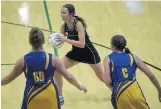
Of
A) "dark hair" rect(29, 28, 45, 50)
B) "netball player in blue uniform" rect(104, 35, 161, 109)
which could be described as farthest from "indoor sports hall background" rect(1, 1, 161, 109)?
"dark hair" rect(29, 28, 45, 50)

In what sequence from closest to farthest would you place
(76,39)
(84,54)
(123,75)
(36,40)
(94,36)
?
(36,40) → (123,75) → (76,39) → (84,54) → (94,36)

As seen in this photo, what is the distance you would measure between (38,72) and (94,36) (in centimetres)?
410

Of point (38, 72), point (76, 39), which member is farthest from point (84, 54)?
point (38, 72)

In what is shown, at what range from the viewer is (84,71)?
6562mm

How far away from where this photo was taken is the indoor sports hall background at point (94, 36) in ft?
19.1

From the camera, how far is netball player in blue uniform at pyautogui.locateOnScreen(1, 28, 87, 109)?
372cm

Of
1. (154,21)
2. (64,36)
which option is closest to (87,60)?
(64,36)

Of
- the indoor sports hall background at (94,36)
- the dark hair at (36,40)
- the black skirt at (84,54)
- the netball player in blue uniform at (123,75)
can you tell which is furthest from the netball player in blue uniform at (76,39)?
the dark hair at (36,40)

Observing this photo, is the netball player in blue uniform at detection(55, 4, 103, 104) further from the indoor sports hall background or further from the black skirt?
the indoor sports hall background

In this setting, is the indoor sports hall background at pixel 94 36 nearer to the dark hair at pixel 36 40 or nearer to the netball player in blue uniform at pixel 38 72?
the netball player in blue uniform at pixel 38 72

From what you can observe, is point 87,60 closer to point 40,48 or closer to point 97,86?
point 97,86

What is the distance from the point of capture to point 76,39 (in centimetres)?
509

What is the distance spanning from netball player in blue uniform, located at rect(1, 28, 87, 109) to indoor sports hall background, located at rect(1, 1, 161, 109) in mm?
1741

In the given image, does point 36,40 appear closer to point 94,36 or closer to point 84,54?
point 84,54
